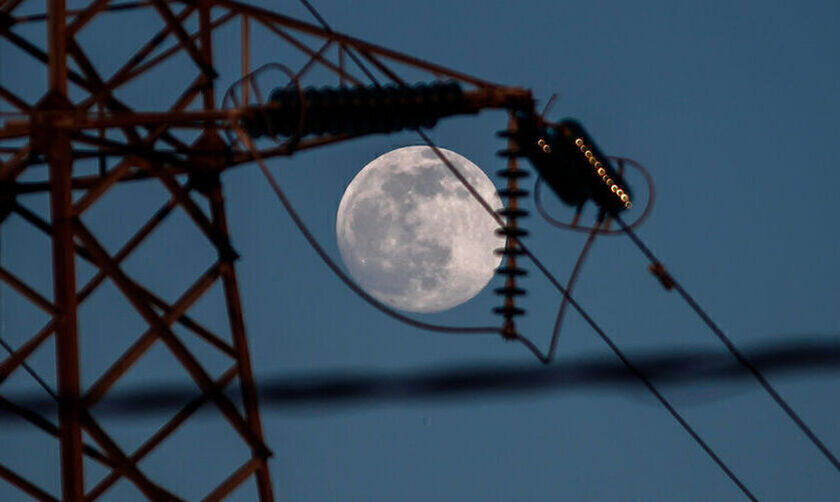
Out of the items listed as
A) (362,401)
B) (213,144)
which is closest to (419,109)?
(213,144)

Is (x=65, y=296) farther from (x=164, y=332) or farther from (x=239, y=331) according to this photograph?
(x=239, y=331)

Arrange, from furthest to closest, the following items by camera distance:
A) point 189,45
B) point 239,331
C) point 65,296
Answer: point 189,45 < point 239,331 < point 65,296

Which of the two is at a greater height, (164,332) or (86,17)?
(86,17)

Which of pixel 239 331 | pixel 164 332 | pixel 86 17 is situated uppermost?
pixel 86 17

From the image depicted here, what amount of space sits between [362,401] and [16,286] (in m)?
8.96

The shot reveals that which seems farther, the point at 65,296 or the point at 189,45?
the point at 189,45

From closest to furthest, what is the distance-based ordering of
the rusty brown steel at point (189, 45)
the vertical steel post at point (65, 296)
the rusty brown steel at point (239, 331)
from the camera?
the vertical steel post at point (65, 296), the rusty brown steel at point (239, 331), the rusty brown steel at point (189, 45)

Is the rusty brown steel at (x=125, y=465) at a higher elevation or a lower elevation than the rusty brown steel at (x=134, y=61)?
lower

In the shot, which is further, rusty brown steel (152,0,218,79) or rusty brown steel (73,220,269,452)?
rusty brown steel (152,0,218,79)

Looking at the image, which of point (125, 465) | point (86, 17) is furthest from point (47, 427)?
point (86, 17)

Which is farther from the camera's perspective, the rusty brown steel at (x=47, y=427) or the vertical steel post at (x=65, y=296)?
the rusty brown steel at (x=47, y=427)

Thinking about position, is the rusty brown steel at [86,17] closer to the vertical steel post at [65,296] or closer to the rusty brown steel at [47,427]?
the vertical steel post at [65,296]

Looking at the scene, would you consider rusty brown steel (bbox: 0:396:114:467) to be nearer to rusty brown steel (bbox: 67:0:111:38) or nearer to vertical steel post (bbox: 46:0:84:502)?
vertical steel post (bbox: 46:0:84:502)

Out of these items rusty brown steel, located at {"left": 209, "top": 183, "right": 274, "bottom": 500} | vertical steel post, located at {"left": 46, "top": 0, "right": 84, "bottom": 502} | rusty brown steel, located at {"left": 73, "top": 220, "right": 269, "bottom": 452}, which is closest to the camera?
vertical steel post, located at {"left": 46, "top": 0, "right": 84, "bottom": 502}
